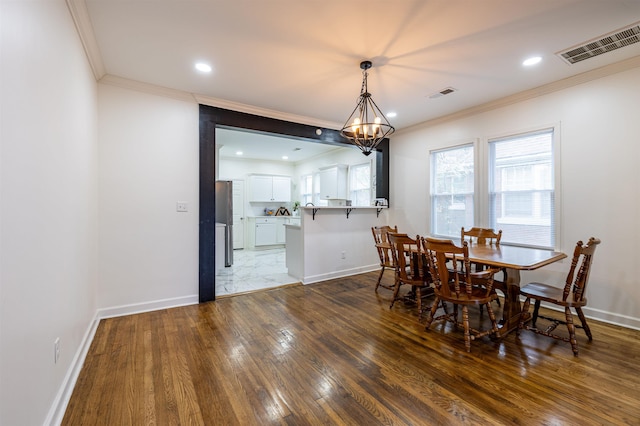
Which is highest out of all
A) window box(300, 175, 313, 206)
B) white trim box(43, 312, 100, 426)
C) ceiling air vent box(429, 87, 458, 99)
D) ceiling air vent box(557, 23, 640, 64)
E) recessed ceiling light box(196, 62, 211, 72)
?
ceiling air vent box(429, 87, 458, 99)

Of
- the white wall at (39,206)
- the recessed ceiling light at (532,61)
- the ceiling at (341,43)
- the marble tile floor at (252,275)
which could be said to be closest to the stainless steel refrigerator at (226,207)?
the marble tile floor at (252,275)

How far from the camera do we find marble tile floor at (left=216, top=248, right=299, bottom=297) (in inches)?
170

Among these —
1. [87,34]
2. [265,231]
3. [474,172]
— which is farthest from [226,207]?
[474,172]

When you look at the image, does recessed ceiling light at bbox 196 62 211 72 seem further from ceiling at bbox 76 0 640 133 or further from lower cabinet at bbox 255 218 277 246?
lower cabinet at bbox 255 218 277 246

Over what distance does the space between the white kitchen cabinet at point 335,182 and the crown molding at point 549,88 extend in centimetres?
265

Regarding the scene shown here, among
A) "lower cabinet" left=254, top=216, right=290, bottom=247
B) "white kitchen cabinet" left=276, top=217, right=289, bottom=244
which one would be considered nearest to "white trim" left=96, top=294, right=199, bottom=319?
"lower cabinet" left=254, top=216, right=290, bottom=247

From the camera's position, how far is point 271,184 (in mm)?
8711

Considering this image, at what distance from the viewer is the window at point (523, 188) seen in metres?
3.48

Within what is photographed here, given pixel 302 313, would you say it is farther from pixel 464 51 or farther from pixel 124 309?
pixel 464 51

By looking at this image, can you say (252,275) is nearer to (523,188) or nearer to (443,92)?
(443,92)

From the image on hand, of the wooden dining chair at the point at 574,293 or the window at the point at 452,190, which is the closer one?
the wooden dining chair at the point at 574,293

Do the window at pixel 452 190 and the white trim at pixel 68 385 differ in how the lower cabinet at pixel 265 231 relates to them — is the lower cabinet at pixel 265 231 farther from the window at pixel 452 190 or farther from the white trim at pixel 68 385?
the white trim at pixel 68 385

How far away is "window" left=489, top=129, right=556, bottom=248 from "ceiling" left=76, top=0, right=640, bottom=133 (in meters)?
0.73

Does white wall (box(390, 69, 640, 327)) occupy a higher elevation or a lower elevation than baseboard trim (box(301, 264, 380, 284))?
higher
